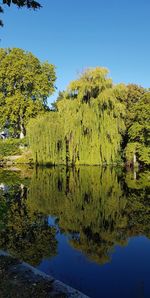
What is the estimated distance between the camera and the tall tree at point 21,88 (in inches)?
1686

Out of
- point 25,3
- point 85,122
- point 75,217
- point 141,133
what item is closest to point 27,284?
point 25,3

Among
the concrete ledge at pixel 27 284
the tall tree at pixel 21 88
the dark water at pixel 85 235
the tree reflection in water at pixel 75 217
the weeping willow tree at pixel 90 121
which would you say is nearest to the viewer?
the concrete ledge at pixel 27 284

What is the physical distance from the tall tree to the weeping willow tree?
8.69m

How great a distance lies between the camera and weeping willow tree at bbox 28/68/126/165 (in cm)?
3334

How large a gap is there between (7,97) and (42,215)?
31.2 meters

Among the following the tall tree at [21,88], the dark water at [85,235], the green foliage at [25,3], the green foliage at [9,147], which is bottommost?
the dark water at [85,235]

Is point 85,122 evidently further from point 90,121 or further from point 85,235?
point 85,235

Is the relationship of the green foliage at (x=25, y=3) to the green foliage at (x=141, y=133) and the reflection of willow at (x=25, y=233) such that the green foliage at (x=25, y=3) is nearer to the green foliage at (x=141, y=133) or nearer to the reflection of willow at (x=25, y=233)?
the reflection of willow at (x=25, y=233)

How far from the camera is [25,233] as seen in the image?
11.1 metres

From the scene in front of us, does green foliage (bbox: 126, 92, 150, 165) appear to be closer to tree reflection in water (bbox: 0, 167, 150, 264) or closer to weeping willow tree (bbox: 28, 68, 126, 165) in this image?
weeping willow tree (bbox: 28, 68, 126, 165)

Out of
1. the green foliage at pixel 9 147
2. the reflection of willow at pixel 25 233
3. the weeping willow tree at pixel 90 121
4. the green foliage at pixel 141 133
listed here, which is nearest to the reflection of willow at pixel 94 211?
the reflection of willow at pixel 25 233

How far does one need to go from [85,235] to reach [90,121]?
2277cm

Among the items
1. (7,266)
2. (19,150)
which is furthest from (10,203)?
(19,150)

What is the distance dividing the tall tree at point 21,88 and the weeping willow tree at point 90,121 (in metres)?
8.69
